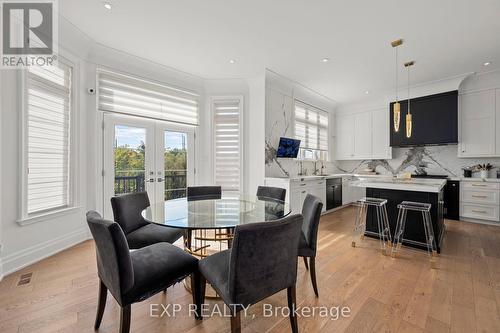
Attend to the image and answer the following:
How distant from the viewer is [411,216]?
3.13m

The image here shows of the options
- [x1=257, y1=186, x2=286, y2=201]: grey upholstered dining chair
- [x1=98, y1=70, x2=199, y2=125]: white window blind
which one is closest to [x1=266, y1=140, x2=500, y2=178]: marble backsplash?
[x1=257, y1=186, x2=286, y2=201]: grey upholstered dining chair

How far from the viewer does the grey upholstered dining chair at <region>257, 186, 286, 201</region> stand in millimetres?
2910

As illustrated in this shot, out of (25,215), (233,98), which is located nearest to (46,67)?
(25,215)

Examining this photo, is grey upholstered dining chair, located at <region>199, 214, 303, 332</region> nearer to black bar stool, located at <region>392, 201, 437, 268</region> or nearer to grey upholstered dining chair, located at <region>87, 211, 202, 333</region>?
grey upholstered dining chair, located at <region>87, 211, 202, 333</region>

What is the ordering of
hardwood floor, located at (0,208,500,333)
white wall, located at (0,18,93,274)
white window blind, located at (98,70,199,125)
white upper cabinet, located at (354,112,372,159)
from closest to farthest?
hardwood floor, located at (0,208,500,333), white wall, located at (0,18,93,274), white window blind, located at (98,70,199,125), white upper cabinet, located at (354,112,372,159)

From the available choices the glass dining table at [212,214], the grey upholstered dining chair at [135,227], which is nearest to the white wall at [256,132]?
the glass dining table at [212,214]

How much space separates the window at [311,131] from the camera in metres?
5.35

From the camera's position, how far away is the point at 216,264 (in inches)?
60.9

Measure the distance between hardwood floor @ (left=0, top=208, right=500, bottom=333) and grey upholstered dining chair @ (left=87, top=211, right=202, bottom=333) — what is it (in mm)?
324

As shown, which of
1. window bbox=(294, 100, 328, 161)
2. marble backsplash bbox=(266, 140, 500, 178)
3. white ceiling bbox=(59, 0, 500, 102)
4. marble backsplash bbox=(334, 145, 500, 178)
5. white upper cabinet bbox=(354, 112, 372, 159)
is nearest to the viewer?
white ceiling bbox=(59, 0, 500, 102)

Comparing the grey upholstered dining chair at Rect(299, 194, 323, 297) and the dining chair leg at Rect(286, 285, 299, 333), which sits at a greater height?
the grey upholstered dining chair at Rect(299, 194, 323, 297)

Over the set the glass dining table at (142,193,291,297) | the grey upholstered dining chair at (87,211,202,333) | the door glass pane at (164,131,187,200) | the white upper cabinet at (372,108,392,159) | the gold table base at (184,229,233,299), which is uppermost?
the white upper cabinet at (372,108,392,159)

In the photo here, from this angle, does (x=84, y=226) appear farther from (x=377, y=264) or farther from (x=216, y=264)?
(x=377, y=264)

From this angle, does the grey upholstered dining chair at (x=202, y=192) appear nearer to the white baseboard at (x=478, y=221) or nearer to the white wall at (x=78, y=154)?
the white wall at (x=78, y=154)
